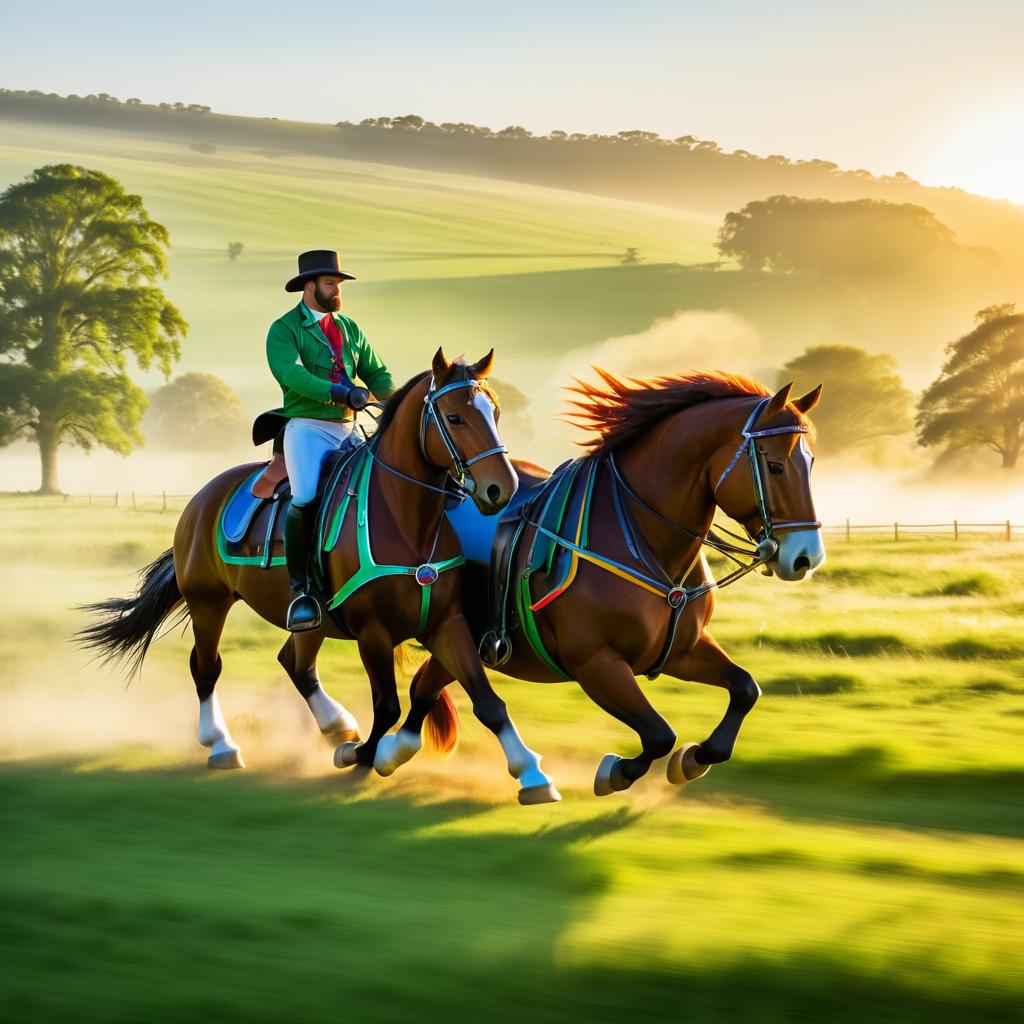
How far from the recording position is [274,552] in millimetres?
9250

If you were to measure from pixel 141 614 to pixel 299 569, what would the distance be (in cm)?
276

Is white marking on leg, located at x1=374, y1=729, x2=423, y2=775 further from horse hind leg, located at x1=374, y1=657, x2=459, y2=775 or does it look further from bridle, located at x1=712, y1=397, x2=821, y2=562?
bridle, located at x1=712, y1=397, x2=821, y2=562

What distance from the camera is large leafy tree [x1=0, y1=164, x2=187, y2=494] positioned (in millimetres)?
38594

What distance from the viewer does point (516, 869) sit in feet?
22.7

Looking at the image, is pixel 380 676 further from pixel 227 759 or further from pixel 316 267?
pixel 316 267

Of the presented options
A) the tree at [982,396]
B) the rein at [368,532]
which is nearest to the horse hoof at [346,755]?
the rein at [368,532]

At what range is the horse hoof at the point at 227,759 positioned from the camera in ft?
32.0

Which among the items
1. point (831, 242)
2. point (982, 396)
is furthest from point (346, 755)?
point (831, 242)

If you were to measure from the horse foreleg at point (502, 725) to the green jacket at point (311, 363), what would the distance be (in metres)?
1.92

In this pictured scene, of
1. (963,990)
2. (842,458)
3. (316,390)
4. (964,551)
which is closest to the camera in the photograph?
(963,990)

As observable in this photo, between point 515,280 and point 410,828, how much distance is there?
58.8 m

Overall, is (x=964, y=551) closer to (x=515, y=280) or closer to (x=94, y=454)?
(x=94, y=454)

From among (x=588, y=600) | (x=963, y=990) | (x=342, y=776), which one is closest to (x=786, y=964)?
(x=963, y=990)

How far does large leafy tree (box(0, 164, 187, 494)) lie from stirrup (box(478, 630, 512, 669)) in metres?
31.4
